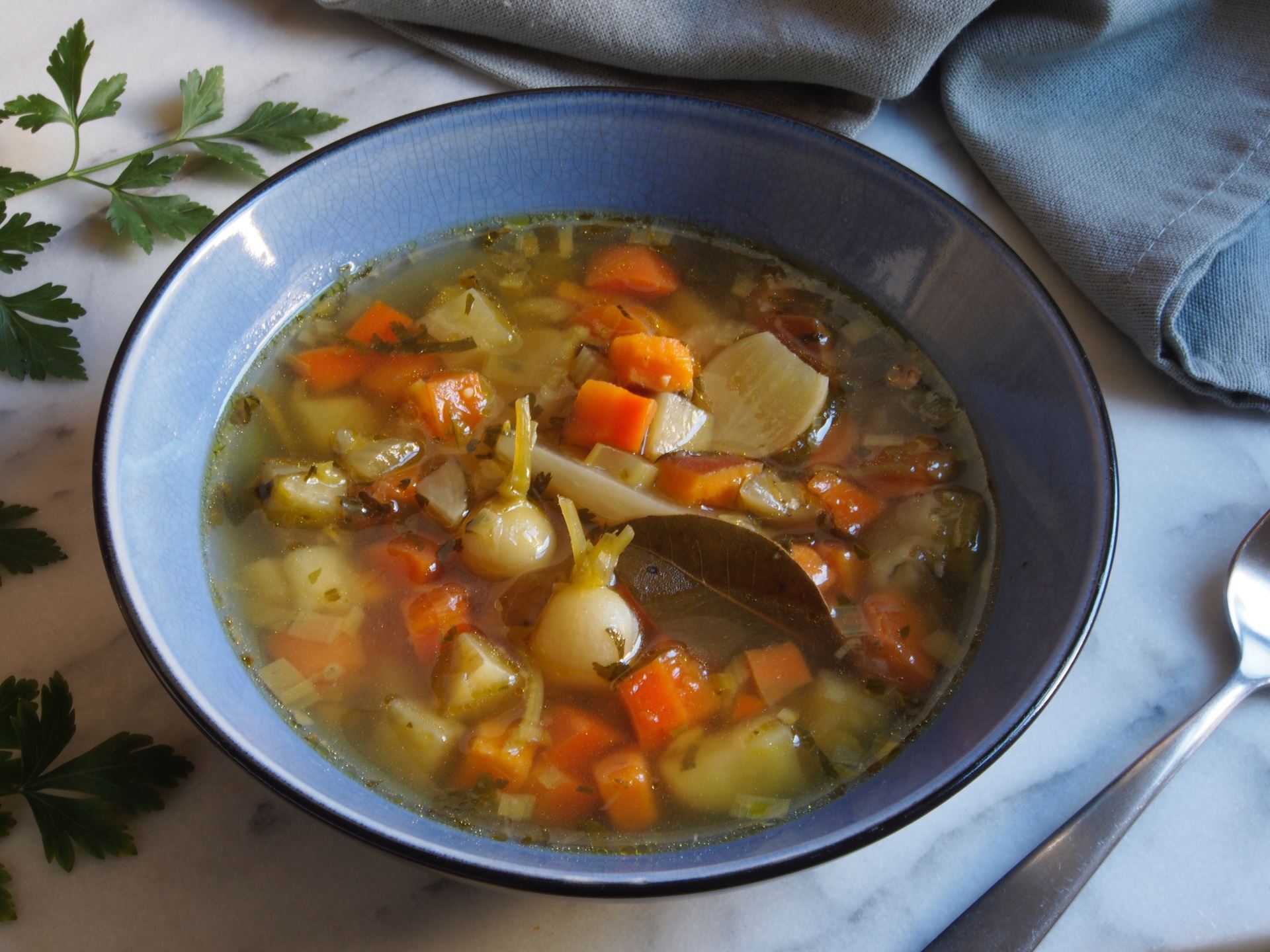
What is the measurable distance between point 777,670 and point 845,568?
21cm

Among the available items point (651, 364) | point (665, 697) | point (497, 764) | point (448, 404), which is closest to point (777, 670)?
point (665, 697)

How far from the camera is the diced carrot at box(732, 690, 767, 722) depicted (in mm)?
1585

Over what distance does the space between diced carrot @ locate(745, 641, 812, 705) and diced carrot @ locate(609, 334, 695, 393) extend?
1.67 feet

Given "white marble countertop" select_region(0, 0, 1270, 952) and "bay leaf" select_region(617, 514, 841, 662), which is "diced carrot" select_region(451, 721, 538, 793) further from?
"bay leaf" select_region(617, 514, 841, 662)

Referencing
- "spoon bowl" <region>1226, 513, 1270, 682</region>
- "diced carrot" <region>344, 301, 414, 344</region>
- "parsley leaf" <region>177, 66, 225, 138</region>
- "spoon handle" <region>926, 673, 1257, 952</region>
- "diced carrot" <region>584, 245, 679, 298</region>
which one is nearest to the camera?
"spoon handle" <region>926, 673, 1257, 952</region>

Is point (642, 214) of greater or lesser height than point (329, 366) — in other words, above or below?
above

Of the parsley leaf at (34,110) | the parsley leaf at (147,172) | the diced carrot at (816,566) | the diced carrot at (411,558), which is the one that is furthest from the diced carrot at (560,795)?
the parsley leaf at (34,110)

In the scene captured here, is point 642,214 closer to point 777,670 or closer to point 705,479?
point 705,479

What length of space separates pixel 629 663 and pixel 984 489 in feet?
2.16

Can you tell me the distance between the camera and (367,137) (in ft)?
6.11

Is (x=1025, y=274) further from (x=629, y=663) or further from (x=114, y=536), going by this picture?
(x=114, y=536)

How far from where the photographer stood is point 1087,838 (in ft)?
4.87

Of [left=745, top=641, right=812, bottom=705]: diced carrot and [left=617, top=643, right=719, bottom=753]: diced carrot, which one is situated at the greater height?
[left=745, top=641, right=812, bottom=705]: diced carrot

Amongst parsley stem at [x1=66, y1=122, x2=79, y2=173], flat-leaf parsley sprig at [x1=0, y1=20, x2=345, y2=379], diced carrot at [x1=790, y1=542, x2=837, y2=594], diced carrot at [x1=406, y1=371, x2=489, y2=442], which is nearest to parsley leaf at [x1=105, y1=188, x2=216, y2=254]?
flat-leaf parsley sprig at [x1=0, y1=20, x2=345, y2=379]
